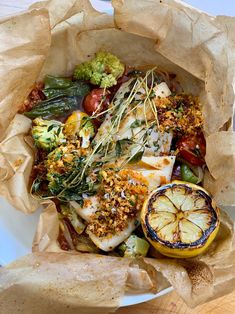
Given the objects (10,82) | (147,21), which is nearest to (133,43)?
(147,21)

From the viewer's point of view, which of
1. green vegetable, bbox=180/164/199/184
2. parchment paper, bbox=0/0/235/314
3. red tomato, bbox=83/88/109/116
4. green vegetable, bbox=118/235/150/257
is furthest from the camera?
red tomato, bbox=83/88/109/116

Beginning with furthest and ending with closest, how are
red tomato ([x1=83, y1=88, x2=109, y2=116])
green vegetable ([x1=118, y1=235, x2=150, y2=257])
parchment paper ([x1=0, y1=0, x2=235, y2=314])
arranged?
red tomato ([x1=83, y1=88, x2=109, y2=116]) < green vegetable ([x1=118, y1=235, x2=150, y2=257]) < parchment paper ([x1=0, y1=0, x2=235, y2=314])

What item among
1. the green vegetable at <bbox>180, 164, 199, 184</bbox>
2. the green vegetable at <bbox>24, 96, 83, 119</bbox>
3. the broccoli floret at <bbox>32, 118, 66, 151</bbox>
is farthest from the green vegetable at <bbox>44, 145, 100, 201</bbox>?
the green vegetable at <bbox>180, 164, 199, 184</bbox>

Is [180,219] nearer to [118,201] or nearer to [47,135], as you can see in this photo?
[118,201]

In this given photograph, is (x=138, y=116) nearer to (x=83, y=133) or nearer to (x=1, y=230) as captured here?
(x=83, y=133)

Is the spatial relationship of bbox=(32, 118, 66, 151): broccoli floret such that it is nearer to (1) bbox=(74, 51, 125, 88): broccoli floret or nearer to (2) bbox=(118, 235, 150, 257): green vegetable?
(1) bbox=(74, 51, 125, 88): broccoli floret

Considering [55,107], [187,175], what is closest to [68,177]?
[55,107]

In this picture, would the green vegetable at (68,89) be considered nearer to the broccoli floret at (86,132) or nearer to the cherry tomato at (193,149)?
the broccoli floret at (86,132)
